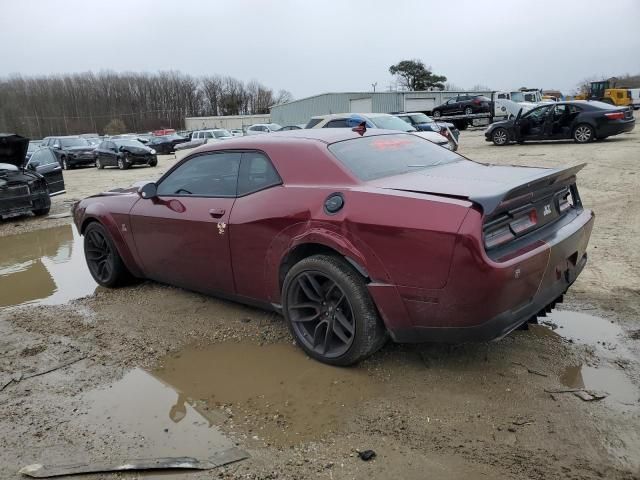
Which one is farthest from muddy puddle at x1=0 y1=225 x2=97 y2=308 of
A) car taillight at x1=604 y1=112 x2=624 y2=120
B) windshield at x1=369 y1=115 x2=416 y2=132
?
car taillight at x1=604 y1=112 x2=624 y2=120

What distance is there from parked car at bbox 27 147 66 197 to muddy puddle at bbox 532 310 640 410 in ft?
34.6

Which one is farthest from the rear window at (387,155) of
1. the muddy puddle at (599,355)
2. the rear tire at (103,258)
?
the rear tire at (103,258)

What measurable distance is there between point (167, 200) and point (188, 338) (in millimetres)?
1222

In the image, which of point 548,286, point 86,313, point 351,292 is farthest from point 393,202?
point 86,313

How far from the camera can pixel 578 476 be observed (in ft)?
7.52

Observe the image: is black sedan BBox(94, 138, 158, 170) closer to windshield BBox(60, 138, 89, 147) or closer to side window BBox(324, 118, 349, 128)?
windshield BBox(60, 138, 89, 147)

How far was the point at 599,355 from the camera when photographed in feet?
11.3

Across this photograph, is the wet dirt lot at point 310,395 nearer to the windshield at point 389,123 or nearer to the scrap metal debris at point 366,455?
the scrap metal debris at point 366,455

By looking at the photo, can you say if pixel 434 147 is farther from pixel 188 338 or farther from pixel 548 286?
pixel 188 338

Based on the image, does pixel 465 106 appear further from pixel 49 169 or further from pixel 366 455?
pixel 366 455

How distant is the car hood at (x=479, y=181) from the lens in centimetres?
282

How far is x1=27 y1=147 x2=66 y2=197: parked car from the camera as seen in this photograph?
36.9 feet

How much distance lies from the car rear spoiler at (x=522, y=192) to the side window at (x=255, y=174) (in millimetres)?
1498

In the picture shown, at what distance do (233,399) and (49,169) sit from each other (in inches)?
401
